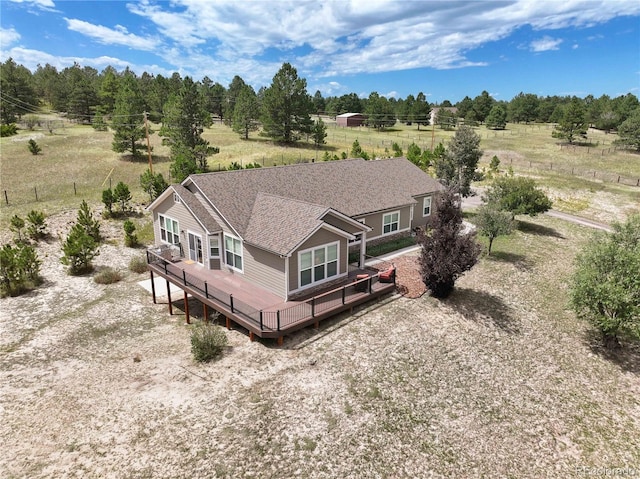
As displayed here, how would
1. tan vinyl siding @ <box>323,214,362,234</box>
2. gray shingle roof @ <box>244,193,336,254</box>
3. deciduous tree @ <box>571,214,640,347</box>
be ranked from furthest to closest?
tan vinyl siding @ <box>323,214,362,234</box> < gray shingle roof @ <box>244,193,336,254</box> < deciduous tree @ <box>571,214,640,347</box>

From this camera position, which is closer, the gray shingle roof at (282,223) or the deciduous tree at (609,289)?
the deciduous tree at (609,289)

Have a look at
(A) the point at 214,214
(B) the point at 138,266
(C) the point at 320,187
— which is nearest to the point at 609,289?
(C) the point at 320,187

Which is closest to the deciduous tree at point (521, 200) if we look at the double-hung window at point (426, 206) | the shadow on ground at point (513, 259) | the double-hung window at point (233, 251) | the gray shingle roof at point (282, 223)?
the double-hung window at point (426, 206)

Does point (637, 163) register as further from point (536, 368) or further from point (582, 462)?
point (582, 462)

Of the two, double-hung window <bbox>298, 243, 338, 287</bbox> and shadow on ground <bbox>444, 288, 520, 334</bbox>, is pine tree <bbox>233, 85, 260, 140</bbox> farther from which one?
shadow on ground <bbox>444, 288, 520, 334</bbox>

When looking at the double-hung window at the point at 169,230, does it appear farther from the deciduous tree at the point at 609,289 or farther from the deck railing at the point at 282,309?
the deciduous tree at the point at 609,289

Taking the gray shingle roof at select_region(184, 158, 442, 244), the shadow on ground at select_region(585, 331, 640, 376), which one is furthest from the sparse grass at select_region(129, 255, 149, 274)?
the shadow on ground at select_region(585, 331, 640, 376)

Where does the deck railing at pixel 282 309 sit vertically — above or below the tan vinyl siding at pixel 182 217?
below
